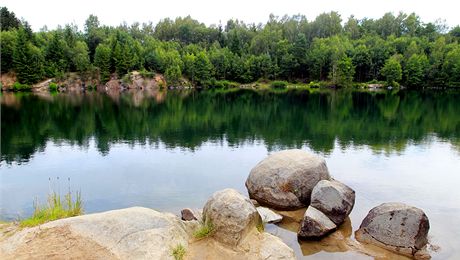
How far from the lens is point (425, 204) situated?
62.5ft

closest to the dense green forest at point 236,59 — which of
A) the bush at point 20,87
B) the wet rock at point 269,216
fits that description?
the bush at point 20,87

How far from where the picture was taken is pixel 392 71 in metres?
112

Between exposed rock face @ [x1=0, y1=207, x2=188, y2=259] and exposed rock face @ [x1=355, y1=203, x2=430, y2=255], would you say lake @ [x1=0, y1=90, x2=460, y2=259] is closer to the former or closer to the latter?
exposed rock face @ [x1=355, y1=203, x2=430, y2=255]

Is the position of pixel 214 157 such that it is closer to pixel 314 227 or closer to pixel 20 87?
pixel 314 227

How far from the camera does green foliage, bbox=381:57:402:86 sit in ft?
366

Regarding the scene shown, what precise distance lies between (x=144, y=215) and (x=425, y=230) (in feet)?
34.0

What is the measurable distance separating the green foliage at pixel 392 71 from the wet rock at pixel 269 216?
10758 cm

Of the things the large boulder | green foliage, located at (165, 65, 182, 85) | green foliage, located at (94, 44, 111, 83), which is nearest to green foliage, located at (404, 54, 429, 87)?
green foliage, located at (165, 65, 182, 85)

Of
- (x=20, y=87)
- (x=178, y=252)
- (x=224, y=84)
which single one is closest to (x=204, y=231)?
(x=178, y=252)

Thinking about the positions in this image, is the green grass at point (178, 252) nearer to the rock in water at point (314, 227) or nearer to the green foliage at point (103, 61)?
the rock in water at point (314, 227)

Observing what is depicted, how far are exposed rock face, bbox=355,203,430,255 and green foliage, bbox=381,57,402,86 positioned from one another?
107979mm

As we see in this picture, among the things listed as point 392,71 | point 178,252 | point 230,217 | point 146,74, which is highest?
point 392,71

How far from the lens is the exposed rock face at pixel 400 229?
13727 millimetres

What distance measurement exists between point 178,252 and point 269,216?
6.43 metres
